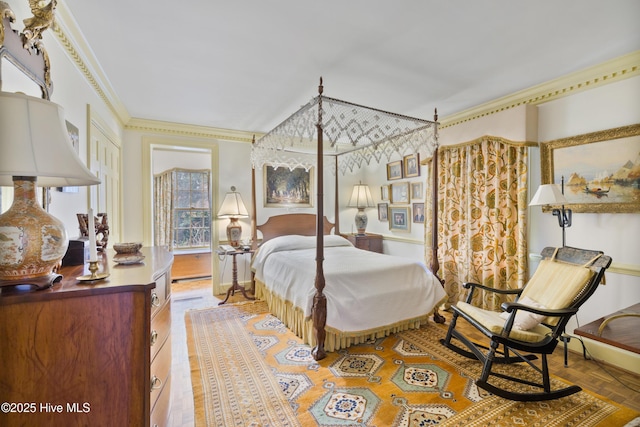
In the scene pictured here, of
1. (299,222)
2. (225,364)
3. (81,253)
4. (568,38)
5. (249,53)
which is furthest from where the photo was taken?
(299,222)

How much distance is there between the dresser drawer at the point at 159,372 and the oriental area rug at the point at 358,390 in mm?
474

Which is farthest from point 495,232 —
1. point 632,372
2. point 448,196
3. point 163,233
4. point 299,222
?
point 163,233

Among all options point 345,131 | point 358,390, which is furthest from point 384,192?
point 358,390

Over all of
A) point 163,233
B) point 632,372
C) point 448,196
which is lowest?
point 632,372

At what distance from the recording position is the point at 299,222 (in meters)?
4.93

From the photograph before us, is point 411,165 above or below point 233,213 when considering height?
above

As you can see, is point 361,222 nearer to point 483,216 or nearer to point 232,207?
point 483,216

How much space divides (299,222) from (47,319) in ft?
13.1

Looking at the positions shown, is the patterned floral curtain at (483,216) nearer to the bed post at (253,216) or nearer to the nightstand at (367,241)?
the nightstand at (367,241)

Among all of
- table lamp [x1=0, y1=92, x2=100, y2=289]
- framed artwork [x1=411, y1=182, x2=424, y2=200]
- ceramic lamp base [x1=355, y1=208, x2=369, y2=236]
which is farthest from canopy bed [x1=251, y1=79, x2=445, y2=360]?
table lamp [x1=0, y1=92, x2=100, y2=289]

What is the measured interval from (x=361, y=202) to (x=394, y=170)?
82 cm

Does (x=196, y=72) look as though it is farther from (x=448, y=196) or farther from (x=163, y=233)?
(x=163, y=233)

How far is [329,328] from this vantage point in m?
2.53

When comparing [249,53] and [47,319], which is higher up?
[249,53]
